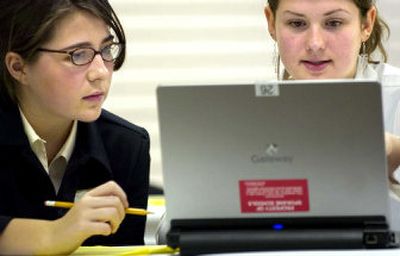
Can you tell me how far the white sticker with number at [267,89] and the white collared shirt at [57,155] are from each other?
0.76m

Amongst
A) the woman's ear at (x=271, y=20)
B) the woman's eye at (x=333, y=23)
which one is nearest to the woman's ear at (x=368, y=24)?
the woman's eye at (x=333, y=23)

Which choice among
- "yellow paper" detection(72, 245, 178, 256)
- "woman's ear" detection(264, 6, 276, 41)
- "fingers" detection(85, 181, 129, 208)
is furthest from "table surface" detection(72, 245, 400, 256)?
"woman's ear" detection(264, 6, 276, 41)

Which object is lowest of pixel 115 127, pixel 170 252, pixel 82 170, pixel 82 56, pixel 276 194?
pixel 170 252

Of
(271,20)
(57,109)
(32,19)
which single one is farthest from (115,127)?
(271,20)

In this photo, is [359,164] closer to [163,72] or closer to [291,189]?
[291,189]

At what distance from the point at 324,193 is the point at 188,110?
11.5 inches

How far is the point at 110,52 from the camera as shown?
197 cm

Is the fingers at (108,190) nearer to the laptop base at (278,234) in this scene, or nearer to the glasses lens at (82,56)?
the laptop base at (278,234)

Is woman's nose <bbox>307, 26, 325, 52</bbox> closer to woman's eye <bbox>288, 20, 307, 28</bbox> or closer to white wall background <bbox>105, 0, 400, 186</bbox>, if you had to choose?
woman's eye <bbox>288, 20, 307, 28</bbox>

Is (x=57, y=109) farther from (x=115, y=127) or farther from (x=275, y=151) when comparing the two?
(x=275, y=151)

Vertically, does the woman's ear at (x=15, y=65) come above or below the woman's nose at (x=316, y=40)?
below

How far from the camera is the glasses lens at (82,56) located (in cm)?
191

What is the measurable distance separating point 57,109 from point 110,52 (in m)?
0.19

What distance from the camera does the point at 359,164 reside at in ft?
4.80
